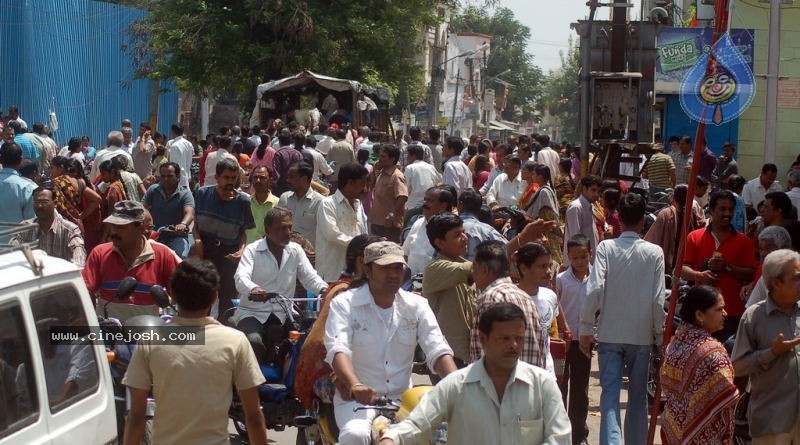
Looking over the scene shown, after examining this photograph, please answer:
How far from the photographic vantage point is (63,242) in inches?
335

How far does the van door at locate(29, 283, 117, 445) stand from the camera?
15.6ft

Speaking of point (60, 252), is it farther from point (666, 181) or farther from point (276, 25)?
point (276, 25)

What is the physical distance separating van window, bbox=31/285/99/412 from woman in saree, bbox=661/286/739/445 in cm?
301

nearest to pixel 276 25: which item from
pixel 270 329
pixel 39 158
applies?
pixel 39 158

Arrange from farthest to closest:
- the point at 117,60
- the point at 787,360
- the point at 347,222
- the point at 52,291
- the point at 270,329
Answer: the point at 117,60 < the point at 347,222 < the point at 270,329 < the point at 787,360 < the point at 52,291

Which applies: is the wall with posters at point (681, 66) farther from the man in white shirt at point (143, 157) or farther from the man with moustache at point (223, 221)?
the man with moustache at point (223, 221)

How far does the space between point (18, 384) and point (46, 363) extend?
25 cm

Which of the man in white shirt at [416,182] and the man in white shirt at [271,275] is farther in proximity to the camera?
the man in white shirt at [416,182]

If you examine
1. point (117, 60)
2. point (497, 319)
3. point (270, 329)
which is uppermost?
point (117, 60)

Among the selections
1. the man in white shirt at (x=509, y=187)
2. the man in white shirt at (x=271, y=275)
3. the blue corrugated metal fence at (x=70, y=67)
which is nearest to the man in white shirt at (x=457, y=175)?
the man in white shirt at (x=509, y=187)

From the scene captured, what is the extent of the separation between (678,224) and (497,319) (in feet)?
19.8

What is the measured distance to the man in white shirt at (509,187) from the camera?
14211mm

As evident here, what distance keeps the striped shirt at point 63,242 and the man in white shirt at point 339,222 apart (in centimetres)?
216

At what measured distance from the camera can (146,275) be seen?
700 cm
